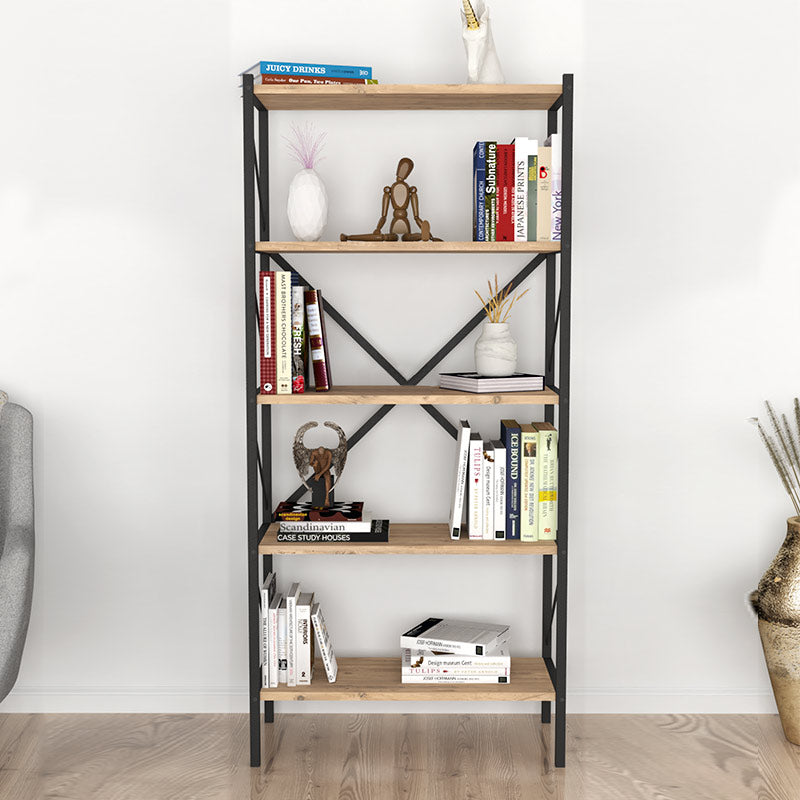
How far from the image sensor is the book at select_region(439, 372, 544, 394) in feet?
7.66

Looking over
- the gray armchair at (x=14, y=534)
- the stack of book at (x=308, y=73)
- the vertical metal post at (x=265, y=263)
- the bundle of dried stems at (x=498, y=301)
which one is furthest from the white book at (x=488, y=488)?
the gray armchair at (x=14, y=534)

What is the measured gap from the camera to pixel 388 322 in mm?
2666

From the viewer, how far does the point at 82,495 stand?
2740 mm

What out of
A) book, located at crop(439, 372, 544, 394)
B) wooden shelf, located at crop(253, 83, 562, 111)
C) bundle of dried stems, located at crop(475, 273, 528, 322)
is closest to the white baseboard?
book, located at crop(439, 372, 544, 394)

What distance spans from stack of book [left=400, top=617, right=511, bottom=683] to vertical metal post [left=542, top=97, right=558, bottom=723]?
0.21 m

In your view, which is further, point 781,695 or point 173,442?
point 173,442

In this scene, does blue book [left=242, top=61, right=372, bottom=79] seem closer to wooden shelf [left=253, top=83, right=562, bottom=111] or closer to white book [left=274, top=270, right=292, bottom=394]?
wooden shelf [left=253, top=83, right=562, bottom=111]

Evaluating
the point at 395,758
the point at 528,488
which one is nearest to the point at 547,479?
the point at 528,488

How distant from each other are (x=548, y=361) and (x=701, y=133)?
82cm

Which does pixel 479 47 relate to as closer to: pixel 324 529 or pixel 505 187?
pixel 505 187

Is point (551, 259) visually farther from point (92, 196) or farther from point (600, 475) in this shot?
point (92, 196)

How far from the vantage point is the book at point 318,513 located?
2.41 meters

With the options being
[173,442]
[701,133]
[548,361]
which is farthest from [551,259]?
[173,442]

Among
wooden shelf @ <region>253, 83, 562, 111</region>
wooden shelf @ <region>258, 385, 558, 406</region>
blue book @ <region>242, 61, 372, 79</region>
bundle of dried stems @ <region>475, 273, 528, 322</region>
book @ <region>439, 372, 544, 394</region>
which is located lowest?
wooden shelf @ <region>258, 385, 558, 406</region>
